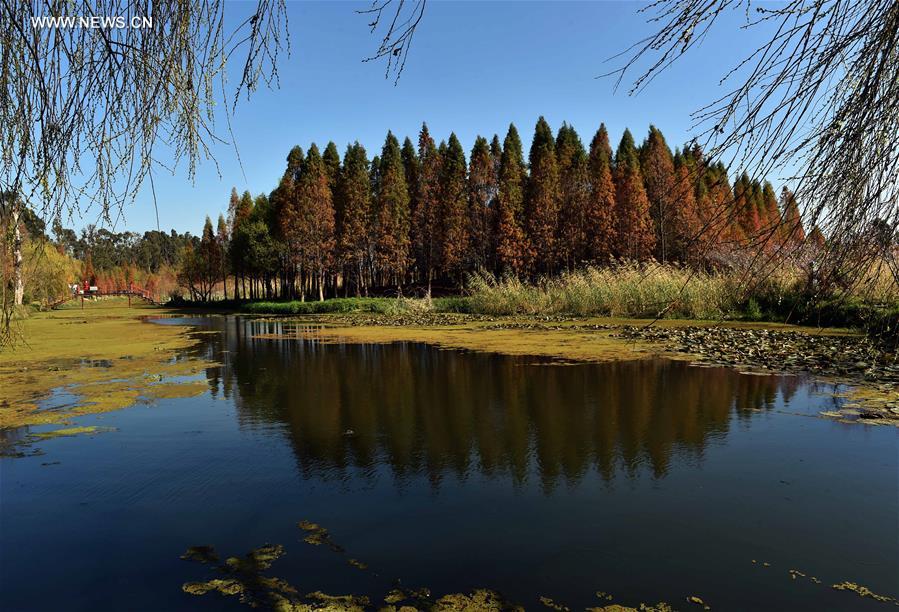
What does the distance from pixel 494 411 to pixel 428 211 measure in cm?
3199

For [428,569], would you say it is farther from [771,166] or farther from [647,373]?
[647,373]

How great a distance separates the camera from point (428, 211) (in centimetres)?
3697

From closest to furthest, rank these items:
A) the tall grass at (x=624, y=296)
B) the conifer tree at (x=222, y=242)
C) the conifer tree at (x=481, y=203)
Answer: the tall grass at (x=624, y=296) < the conifer tree at (x=481, y=203) < the conifer tree at (x=222, y=242)

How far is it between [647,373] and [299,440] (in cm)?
506

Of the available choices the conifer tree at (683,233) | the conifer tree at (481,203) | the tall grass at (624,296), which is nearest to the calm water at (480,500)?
the conifer tree at (683,233)

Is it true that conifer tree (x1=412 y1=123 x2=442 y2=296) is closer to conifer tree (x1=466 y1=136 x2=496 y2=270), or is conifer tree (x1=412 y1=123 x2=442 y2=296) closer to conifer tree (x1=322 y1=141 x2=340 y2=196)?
conifer tree (x1=466 y1=136 x2=496 y2=270)

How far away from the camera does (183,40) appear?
1.42 metres

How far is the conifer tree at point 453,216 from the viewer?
1374 inches

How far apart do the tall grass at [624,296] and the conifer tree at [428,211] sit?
14.5 metres

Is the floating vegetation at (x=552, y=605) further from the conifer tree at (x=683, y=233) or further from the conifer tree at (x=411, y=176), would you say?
the conifer tree at (x=411, y=176)

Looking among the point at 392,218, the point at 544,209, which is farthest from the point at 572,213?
the point at 392,218

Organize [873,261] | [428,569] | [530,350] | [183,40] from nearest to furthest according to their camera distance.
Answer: [183,40]
[873,261]
[428,569]
[530,350]

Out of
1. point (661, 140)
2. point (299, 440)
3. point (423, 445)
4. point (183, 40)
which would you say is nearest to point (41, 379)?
point (299, 440)

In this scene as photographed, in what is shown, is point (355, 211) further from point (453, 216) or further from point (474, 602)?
point (474, 602)
